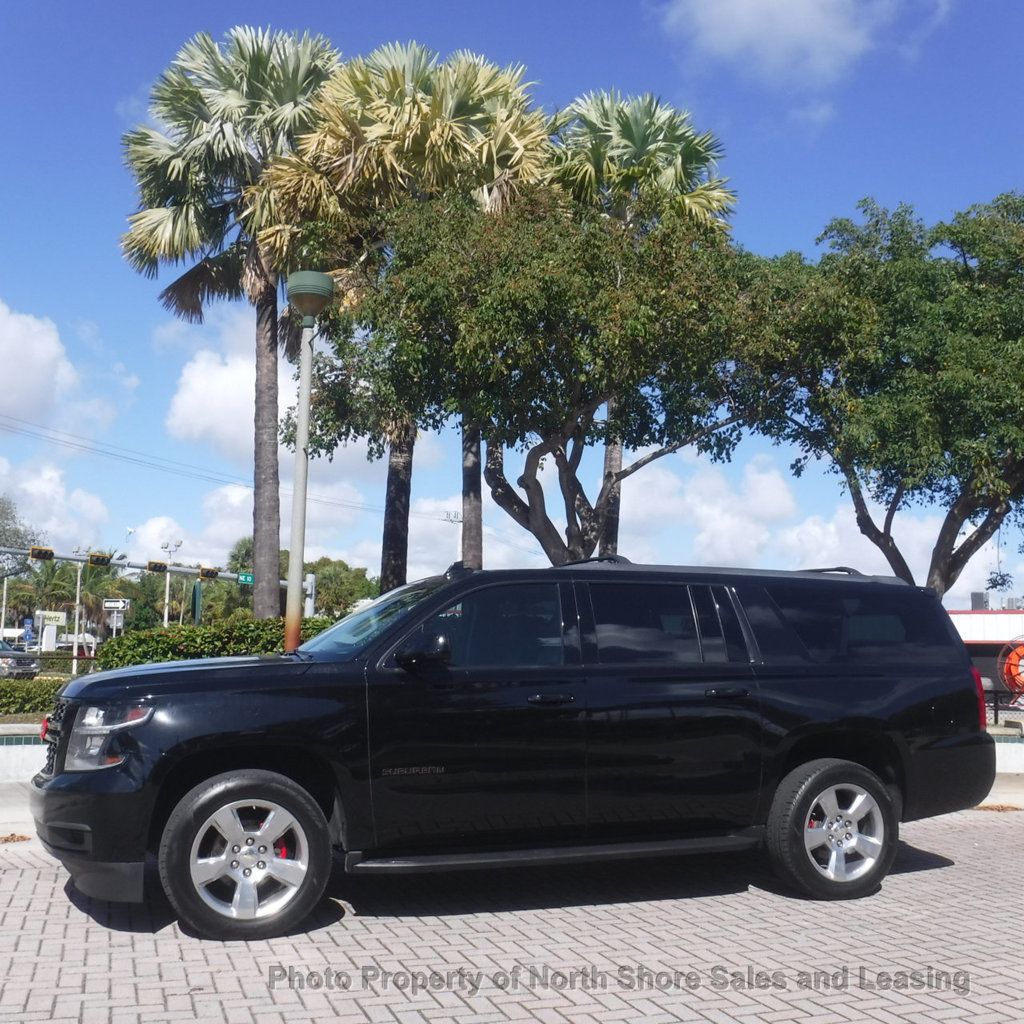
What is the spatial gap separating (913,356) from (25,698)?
551 inches

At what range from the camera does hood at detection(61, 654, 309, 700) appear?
5945mm

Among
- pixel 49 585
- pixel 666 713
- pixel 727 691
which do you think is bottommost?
pixel 666 713

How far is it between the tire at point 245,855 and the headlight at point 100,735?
1.42 feet

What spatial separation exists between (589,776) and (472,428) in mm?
11129

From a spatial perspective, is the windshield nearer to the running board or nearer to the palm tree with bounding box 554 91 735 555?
the running board

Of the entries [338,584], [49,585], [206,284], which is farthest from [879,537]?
[49,585]

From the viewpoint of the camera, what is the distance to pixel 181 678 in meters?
6.02

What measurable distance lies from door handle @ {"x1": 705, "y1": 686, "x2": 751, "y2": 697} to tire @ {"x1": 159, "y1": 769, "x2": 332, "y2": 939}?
2308 mm

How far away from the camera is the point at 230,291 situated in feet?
74.6

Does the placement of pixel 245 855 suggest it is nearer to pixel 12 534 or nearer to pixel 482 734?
pixel 482 734

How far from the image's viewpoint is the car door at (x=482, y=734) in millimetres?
6191

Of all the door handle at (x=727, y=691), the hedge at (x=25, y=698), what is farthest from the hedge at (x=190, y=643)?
the door handle at (x=727, y=691)

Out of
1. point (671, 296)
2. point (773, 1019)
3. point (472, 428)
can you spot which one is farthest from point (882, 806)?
point (472, 428)

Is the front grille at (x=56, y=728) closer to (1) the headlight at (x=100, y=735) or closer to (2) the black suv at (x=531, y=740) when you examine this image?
(2) the black suv at (x=531, y=740)
